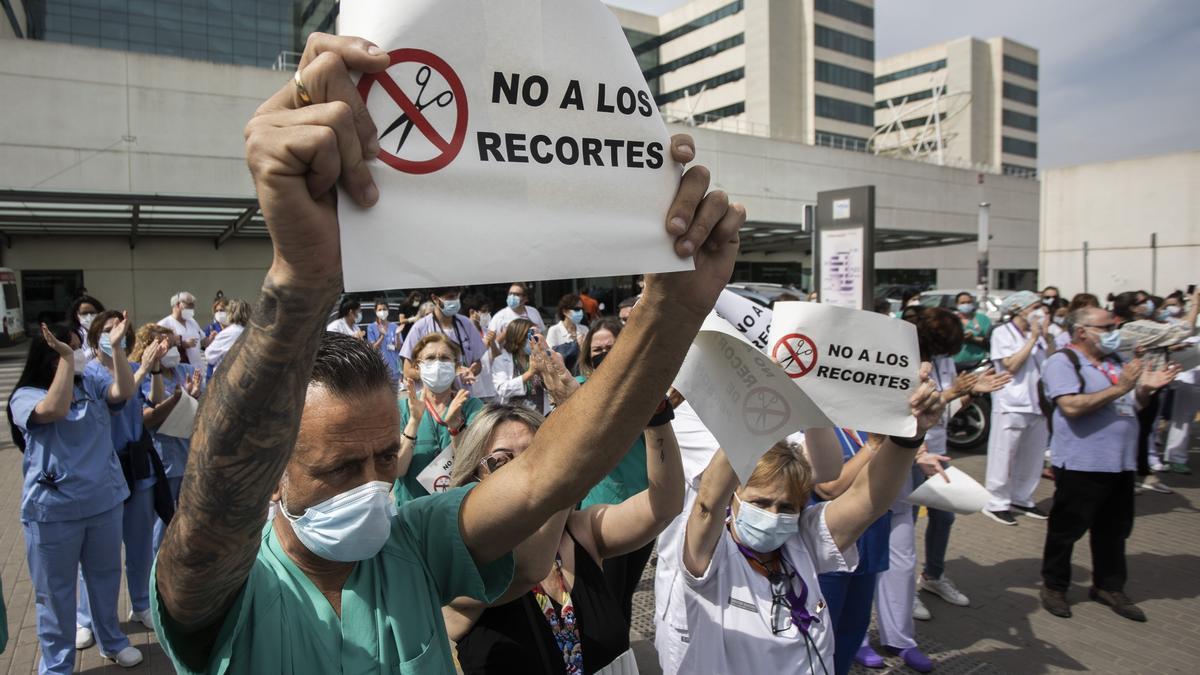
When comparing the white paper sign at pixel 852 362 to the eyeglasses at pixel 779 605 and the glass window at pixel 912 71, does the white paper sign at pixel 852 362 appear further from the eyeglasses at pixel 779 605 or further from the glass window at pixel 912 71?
the glass window at pixel 912 71

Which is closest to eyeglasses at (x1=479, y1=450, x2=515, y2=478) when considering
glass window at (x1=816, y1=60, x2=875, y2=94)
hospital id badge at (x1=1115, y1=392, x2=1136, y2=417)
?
hospital id badge at (x1=1115, y1=392, x2=1136, y2=417)

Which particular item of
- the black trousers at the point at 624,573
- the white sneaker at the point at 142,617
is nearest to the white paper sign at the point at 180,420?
the white sneaker at the point at 142,617

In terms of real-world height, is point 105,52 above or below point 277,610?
above

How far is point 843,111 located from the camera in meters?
59.1

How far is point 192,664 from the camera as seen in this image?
4.26 feet

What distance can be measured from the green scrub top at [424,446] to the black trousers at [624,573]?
1.19 m

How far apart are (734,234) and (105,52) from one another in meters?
24.1

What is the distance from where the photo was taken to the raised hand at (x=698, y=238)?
1.38 m

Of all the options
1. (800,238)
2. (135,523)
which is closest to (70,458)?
(135,523)

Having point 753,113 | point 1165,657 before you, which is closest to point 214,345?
point 1165,657

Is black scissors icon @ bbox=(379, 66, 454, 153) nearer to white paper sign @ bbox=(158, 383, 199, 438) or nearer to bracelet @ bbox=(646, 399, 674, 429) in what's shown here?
bracelet @ bbox=(646, 399, 674, 429)

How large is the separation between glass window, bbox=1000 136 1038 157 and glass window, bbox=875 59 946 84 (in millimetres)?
10858

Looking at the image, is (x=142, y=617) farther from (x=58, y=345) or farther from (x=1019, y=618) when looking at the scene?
(x=1019, y=618)

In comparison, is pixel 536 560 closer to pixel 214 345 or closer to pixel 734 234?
pixel 734 234
